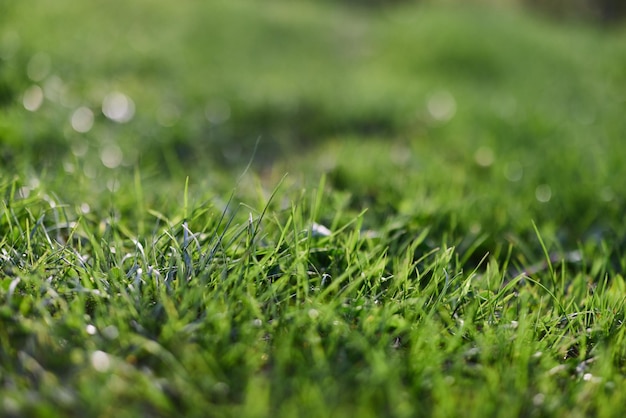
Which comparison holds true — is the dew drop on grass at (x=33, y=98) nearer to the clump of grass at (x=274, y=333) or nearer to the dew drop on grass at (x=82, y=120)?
the dew drop on grass at (x=82, y=120)

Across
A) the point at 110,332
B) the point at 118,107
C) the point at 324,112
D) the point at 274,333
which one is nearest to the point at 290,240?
the point at 274,333

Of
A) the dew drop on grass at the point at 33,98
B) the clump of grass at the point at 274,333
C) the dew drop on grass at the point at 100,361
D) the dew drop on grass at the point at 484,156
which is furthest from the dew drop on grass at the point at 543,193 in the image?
the dew drop on grass at the point at 33,98

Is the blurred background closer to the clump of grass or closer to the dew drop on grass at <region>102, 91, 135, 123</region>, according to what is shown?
the dew drop on grass at <region>102, 91, 135, 123</region>

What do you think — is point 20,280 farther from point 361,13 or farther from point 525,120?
point 361,13

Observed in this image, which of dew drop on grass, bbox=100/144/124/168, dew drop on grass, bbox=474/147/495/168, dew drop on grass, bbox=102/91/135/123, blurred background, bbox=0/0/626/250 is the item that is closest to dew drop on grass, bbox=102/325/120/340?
blurred background, bbox=0/0/626/250

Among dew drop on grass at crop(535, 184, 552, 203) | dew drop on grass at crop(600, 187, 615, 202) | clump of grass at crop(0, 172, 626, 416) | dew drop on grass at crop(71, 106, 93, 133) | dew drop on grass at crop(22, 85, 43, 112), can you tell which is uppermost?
dew drop on grass at crop(22, 85, 43, 112)

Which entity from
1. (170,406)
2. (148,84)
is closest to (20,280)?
(170,406)

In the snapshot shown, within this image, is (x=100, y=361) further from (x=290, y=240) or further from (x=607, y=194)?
(x=607, y=194)
